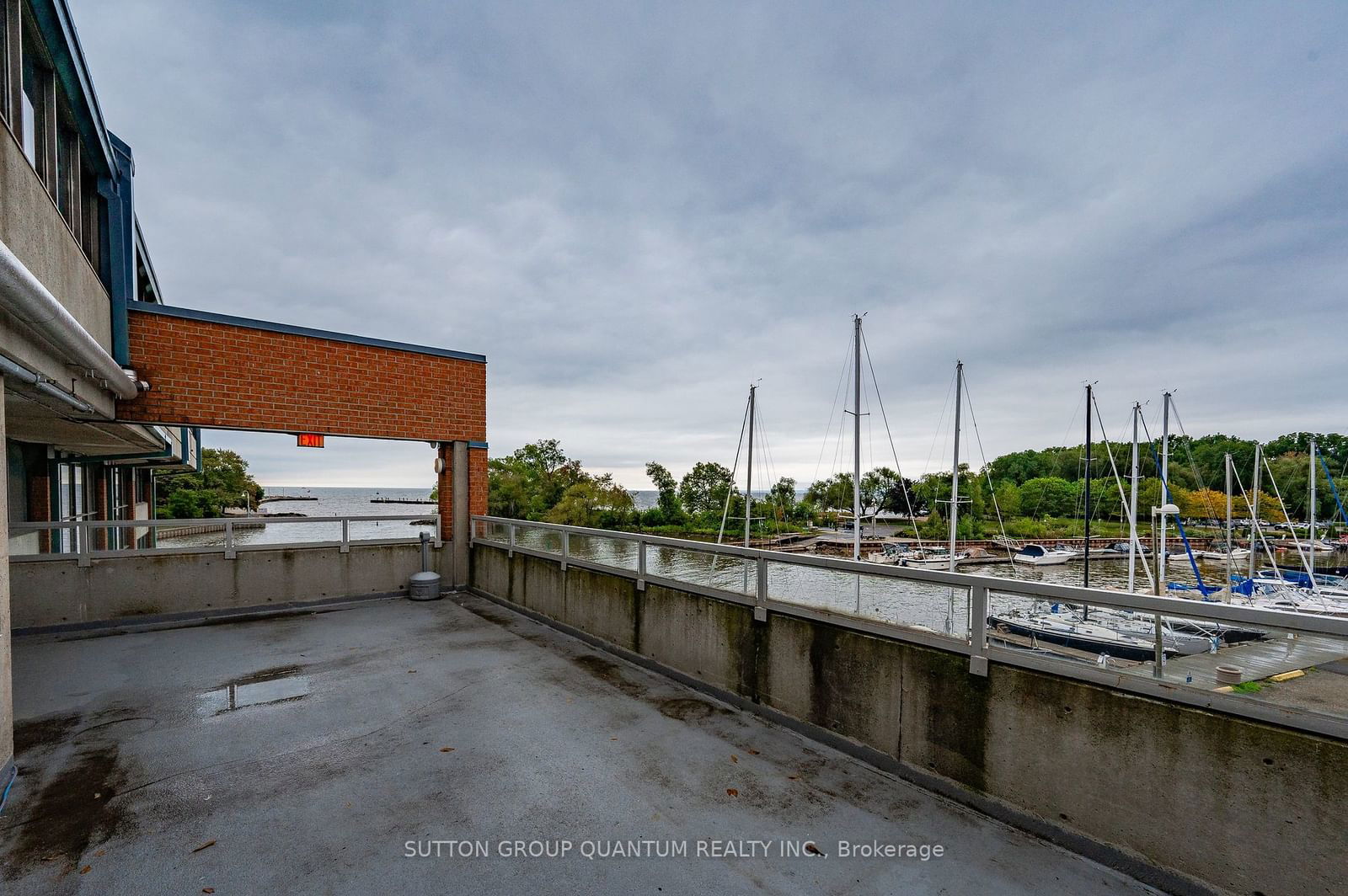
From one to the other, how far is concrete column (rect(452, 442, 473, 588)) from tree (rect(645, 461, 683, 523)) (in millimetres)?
41119

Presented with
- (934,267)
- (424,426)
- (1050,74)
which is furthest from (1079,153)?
(424,426)

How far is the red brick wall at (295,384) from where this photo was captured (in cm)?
680

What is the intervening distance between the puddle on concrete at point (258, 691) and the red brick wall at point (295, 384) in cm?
377

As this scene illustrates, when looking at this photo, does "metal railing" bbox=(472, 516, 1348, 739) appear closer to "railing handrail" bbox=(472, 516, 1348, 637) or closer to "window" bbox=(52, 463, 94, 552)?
"railing handrail" bbox=(472, 516, 1348, 637)

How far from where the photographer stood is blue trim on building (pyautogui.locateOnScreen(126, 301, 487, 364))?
22.3 feet

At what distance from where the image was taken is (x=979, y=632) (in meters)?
2.96

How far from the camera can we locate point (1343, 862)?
191 centimetres

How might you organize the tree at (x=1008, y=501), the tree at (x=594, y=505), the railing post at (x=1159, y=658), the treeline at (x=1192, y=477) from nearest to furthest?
the railing post at (x=1159, y=658) < the tree at (x=594, y=505) < the treeline at (x=1192, y=477) < the tree at (x=1008, y=501)

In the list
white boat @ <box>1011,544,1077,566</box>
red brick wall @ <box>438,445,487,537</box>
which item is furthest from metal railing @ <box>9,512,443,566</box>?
white boat @ <box>1011,544,1077,566</box>

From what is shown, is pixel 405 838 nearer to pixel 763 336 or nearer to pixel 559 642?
pixel 559 642

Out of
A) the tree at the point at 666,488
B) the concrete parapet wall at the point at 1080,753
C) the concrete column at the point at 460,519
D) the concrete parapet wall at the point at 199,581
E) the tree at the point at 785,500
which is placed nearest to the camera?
the concrete parapet wall at the point at 1080,753

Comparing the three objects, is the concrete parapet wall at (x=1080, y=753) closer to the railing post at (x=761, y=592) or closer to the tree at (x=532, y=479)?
the railing post at (x=761, y=592)

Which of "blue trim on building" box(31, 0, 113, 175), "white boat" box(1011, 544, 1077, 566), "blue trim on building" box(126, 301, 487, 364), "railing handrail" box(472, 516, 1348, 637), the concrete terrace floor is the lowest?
"white boat" box(1011, 544, 1077, 566)

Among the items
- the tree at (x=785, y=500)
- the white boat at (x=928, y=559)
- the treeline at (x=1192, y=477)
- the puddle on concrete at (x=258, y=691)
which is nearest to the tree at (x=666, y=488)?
the tree at (x=785, y=500)
